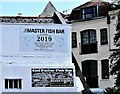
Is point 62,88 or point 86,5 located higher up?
point 86,5

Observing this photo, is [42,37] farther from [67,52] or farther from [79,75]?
[79,75]

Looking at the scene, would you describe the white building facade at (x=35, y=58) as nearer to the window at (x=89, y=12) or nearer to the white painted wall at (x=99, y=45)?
the white painted wall at (x=99, y=45)

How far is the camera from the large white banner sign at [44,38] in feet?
95.5

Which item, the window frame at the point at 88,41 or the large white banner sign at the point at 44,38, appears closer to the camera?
the large white banner sign at the point at 44,38

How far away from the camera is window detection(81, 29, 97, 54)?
42697 millimetres

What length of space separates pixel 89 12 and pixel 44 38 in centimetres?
1590

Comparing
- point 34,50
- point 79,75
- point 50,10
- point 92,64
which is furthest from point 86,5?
point 34,50

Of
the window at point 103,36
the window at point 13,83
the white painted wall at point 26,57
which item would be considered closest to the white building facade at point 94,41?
the window at point 103,36

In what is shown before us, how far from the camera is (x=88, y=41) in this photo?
142 feet

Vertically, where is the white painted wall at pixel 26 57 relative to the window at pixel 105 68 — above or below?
above

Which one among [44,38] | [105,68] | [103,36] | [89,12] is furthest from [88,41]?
[44,38]

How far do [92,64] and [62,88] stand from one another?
43.6 ft

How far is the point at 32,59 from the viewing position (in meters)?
29.2

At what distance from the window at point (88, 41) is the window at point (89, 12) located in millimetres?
1602
